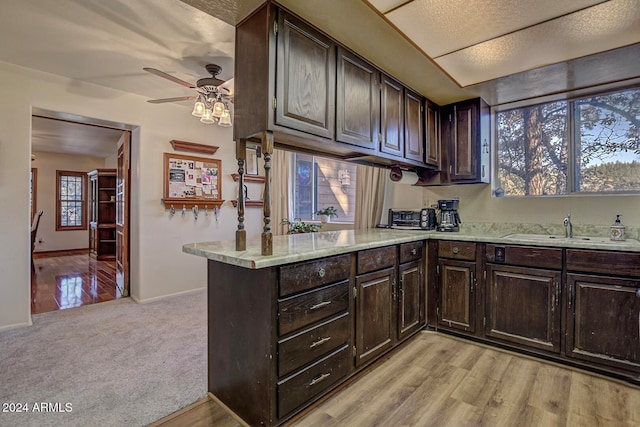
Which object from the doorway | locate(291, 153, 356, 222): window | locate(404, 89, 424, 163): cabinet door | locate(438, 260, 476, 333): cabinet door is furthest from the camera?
locate(291, 153, 356, 222): window

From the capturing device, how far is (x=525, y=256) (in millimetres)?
2422

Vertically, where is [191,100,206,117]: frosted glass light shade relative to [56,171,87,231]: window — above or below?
above

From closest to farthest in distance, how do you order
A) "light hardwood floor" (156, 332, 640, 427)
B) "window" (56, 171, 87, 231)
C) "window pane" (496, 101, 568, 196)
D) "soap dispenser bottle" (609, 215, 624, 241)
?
"light hardwood floor" (156, 332, 640, 427) < "soap dispenser bottle" (609, 215, 624, 241) < "window pane" (496, 101, 568, 196) < "window" (56, 171, 87, 231)

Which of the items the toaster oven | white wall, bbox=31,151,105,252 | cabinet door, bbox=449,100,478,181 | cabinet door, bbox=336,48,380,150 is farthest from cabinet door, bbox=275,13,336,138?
white wall, bbox=31,151,105,252

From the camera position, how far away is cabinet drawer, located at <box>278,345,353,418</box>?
5.24 ft

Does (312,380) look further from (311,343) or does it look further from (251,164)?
(251,164)

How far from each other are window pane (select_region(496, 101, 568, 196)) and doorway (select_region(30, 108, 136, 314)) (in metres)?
4.26

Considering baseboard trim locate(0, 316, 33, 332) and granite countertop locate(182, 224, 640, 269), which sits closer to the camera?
granite countertop locate(182, 224, 640, 269)

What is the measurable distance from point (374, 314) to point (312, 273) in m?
0.77

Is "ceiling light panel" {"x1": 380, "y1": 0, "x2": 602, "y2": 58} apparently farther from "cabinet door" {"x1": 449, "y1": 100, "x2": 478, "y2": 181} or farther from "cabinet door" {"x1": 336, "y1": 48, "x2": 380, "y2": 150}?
"cabinet door" {"x1": 449, "y1": 100, "x2": 478, "y2": 181}

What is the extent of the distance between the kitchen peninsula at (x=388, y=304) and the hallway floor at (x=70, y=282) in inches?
118

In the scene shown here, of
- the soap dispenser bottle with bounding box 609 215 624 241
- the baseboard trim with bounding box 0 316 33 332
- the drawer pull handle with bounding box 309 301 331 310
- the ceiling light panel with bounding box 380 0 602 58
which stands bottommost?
the baseboard trim with bounding box 0 316 33 332

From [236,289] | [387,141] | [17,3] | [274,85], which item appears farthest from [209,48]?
[236,289]

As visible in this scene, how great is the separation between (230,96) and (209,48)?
61 centimetres
